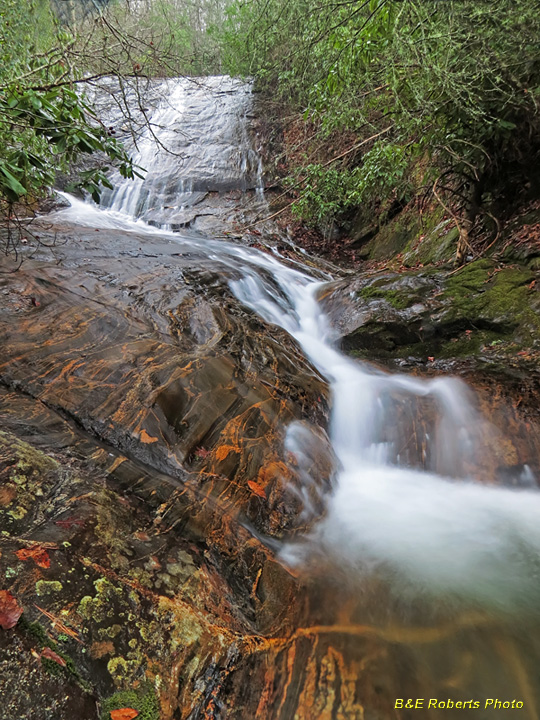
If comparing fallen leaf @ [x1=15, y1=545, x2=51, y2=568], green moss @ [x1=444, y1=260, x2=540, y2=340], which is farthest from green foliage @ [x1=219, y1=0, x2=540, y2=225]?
fallen leaf @ [x1=15, y1=545, x2=51, y2=568]

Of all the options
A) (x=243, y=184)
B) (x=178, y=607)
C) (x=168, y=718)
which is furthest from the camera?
(x=243, y=184)

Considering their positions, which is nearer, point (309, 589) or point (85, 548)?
point (85, 548)

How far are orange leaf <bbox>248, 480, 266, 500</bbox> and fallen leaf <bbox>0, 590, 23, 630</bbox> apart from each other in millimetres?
1659

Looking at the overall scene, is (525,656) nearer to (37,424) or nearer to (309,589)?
(309,589)

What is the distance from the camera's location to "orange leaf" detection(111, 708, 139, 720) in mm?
1309

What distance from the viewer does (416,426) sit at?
414 cm

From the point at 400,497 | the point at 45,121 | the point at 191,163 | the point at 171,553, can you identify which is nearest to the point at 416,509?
the point at 400,497

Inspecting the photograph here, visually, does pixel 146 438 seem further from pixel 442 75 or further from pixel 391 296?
pixel 442 75

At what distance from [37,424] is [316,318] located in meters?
4.64

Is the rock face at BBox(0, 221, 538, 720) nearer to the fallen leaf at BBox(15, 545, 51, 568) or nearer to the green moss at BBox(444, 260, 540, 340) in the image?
the fallen leaf at BBox(15, 545, 51, 568)

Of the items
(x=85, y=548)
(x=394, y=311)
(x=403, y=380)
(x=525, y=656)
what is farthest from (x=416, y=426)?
(x=85, y=548)

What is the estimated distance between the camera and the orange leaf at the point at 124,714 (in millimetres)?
1309

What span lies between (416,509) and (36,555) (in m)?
3.04

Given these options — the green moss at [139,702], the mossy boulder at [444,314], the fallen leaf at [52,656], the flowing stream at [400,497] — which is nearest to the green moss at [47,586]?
the fallen leaf at [52,656]
